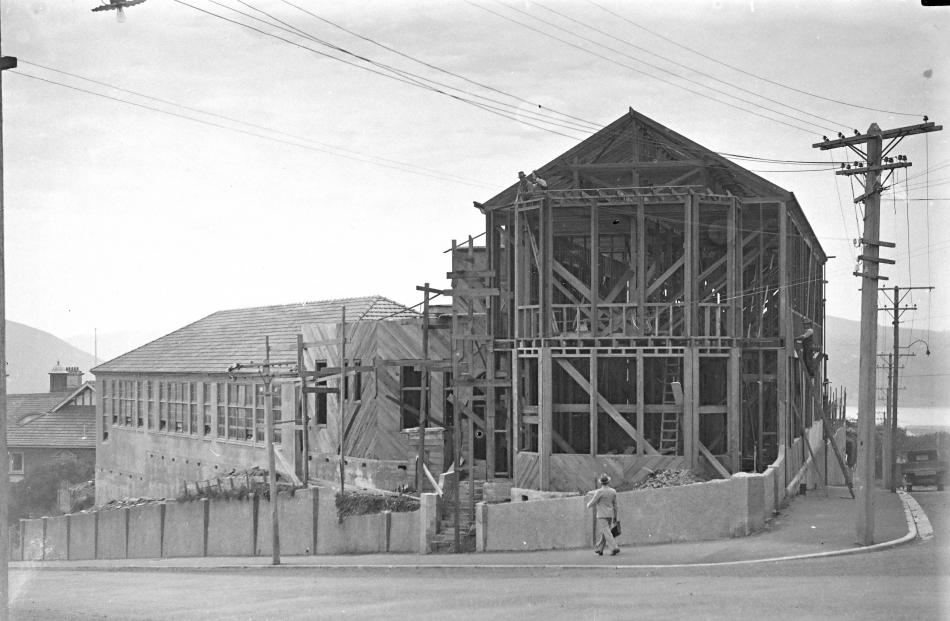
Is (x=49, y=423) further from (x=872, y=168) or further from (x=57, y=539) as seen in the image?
(x=872, y=168)

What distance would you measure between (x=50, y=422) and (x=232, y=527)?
105ft

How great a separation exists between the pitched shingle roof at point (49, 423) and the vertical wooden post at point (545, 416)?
39.6 m

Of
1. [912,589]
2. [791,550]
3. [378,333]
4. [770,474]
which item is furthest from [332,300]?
[912,589]

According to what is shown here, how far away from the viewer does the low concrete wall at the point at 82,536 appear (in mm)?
41969

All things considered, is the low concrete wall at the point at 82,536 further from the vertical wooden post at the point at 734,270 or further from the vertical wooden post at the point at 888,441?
the vertical wooden post at the point at 888,441

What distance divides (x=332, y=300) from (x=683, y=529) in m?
26.3

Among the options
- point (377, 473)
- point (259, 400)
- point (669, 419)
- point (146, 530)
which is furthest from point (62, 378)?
point (669, 419)

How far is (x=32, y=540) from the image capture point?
152ft

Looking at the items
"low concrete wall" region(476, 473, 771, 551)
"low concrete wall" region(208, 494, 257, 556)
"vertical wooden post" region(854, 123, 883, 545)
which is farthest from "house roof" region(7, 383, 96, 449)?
"vertical wooden post" region(854, 123, 883, 545)

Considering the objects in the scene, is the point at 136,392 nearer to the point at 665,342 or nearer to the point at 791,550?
the point at 665,342

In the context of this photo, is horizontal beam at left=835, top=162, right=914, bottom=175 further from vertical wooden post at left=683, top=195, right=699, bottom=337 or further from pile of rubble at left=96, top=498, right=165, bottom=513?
pile of rubble at left=96, top=498, right=165, bottom=513

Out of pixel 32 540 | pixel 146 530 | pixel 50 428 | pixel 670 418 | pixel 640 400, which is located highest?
pixel 640 400

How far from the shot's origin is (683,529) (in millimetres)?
21609

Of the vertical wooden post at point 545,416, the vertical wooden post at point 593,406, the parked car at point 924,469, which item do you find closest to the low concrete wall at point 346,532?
the vertical wooden post at point 545,416
